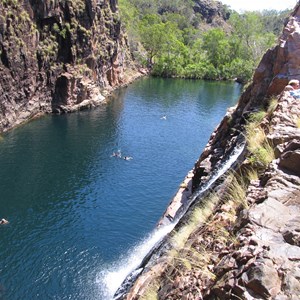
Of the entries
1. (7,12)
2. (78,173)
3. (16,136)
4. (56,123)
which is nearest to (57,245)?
(78,173)

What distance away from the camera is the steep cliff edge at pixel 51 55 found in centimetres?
5672

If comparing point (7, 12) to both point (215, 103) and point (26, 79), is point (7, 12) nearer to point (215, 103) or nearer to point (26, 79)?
point (26, 79)

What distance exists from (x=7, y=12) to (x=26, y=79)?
1056cm

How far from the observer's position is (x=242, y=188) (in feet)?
42.2

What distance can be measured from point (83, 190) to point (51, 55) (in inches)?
1490

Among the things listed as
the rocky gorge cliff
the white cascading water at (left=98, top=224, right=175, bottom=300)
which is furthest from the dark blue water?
the rocky gorge cliff

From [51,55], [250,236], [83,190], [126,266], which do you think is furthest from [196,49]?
[250,236]

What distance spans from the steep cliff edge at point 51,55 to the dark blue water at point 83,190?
376 centimetres

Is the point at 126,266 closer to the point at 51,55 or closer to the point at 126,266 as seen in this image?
the point at 126,266

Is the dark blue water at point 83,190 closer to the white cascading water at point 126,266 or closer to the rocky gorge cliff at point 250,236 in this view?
the white cascading water at point 126,266

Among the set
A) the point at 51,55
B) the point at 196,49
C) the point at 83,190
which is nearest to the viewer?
the point at 83,190

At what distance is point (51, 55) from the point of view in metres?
67.8

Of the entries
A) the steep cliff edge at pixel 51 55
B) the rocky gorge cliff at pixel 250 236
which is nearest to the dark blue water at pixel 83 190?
the steep cliff edge at pixel 51 55

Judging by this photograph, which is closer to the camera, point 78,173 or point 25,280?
point 25,280
